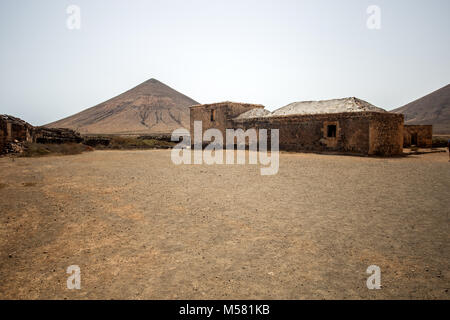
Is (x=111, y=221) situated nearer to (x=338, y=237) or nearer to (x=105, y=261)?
(x=105, y=261)

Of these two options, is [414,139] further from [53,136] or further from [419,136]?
[53,136]

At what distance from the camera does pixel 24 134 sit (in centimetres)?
1666

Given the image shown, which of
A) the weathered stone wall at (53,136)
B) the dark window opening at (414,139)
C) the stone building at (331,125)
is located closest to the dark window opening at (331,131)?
the stone building at (331,125)

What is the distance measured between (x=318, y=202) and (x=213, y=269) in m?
3.19

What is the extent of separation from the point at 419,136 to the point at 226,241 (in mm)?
25403

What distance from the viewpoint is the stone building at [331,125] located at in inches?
621

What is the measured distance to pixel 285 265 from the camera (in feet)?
9.63

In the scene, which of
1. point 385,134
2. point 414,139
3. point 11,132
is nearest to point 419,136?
point 414,139

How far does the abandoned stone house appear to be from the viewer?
581 inches

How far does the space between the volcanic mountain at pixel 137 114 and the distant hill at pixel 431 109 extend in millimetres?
68682

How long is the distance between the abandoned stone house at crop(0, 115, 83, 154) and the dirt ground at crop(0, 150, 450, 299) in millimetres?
10705

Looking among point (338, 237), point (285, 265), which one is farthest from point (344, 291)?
point (338, 237)
